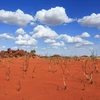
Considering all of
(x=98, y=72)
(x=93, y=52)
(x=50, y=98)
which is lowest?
(x=50, y=98)

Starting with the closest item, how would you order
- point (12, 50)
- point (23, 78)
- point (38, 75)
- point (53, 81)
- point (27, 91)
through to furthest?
point (27, 91) → point (53, 81) → point (23, 78) → point (38, 75) → point (12, 50)

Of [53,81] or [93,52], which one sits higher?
[93,52]

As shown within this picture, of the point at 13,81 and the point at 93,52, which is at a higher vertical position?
the point at 93,52

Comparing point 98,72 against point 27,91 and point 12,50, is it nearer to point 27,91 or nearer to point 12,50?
point 27,91

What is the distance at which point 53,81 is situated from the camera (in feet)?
28.9

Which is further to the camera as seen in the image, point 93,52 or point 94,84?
point 93,52

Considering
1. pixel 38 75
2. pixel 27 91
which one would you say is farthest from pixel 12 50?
pixel 27 91

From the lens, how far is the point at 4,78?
9688 mm

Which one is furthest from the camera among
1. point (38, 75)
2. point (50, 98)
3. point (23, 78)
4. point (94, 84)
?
point (38, 75)

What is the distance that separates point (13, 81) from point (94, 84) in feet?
10.3

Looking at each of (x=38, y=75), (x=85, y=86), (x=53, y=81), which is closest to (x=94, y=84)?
(x=85, y=86)

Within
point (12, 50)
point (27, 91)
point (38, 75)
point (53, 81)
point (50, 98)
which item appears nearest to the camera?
point (50, 98)

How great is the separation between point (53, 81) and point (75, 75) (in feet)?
4.70

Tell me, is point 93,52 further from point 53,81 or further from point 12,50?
point 12,50
